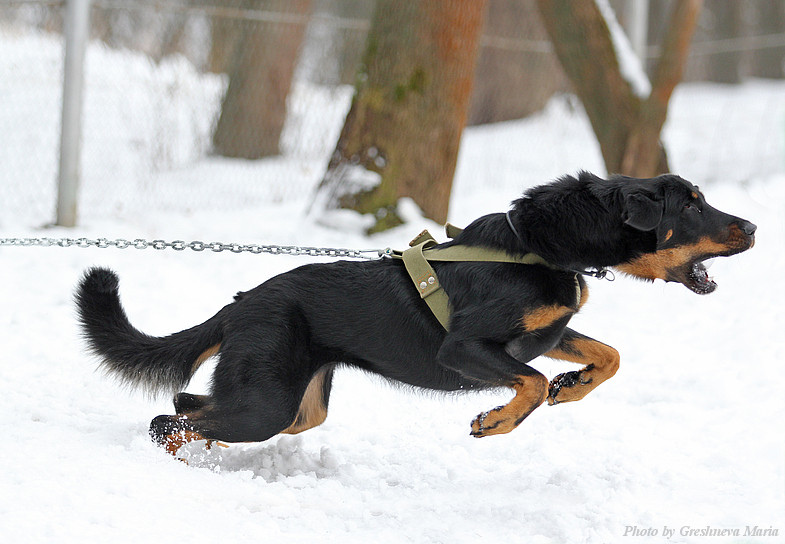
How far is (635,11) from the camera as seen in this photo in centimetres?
1031

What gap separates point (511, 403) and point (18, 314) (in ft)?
11.9

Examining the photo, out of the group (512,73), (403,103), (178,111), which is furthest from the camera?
(512,73)

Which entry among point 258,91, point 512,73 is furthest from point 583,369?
point 512,73

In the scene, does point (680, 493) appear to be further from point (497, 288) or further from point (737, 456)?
point (497, 288)

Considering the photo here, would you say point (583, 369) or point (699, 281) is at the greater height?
point (699, 281)

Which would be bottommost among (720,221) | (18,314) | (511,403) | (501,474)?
(18,314)

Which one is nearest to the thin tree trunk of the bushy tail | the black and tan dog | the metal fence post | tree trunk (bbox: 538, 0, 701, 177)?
tree trunk (bbox: 538, 0, 701, 177)

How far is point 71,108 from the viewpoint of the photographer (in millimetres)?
6723

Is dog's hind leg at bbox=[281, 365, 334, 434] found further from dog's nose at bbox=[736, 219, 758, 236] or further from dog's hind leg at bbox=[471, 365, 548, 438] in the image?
dog's nose at bbox=[736, 219, 758, 236]

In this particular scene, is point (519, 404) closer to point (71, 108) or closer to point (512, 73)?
point (71, 108)

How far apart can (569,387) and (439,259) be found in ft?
2.66

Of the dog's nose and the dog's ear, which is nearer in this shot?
the dog's ear

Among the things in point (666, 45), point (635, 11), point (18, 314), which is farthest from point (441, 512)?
point (635, 11)

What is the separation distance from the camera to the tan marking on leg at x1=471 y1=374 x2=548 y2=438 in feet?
10.7
